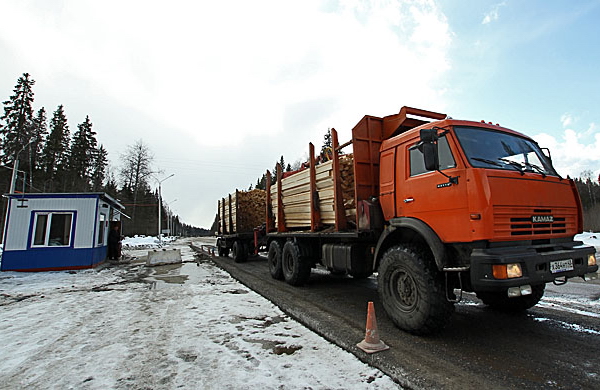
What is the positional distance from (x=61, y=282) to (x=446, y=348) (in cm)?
1036

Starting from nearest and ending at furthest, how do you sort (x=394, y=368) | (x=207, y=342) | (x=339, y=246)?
(x=394, y=368) < (x=207, y=342) < (x=339, y=246)

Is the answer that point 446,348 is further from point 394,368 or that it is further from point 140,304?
point 140,304

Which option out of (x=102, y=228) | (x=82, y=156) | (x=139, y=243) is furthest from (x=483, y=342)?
(x=82, y=156)

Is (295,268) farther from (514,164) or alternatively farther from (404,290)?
(514,164)

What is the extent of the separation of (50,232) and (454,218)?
14.0 metres

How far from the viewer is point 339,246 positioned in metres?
5.95

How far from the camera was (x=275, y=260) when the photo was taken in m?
8.67

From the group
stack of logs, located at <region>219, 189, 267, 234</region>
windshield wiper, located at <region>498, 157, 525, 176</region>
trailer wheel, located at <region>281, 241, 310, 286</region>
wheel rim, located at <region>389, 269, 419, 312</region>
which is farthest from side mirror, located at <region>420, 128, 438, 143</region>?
stack of logs, located at <region>219, 189, 267, 234</region>

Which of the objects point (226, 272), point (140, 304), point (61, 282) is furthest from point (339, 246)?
point (61, 282)

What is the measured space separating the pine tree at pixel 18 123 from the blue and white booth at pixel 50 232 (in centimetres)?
2868

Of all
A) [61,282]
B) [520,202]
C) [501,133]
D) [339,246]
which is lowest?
[61,282]

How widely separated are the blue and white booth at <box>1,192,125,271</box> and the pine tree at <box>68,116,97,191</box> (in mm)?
33140

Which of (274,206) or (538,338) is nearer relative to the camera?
(538,338)

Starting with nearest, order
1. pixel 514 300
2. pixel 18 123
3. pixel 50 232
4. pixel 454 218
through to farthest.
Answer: pixel 454 218
pixel 514 300
pixel 50 232
pixel 18 123
